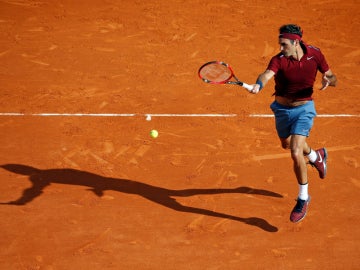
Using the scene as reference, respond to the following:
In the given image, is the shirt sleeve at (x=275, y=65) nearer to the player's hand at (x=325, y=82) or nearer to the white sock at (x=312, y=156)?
the player's hand at (x=325, y=82)

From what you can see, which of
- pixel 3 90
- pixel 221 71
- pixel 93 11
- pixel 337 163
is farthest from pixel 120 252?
pixel 93 11

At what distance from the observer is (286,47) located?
793cm

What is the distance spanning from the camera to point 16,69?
12781 millimetres

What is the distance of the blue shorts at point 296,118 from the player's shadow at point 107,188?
1.30m

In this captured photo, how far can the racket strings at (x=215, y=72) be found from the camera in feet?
28.9

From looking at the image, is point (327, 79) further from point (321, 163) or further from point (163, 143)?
point (163, 143)

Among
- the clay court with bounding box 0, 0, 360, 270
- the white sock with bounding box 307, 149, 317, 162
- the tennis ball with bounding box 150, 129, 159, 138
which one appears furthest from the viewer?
the tennis ball with bounding box 150, 129, 159, 138

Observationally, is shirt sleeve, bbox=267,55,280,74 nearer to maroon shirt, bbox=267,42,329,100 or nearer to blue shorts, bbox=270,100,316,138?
maroon shirt, bbox=267,42,329,100

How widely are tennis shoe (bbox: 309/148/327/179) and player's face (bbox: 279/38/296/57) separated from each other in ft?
6.43

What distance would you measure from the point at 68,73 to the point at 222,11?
4.68 meters

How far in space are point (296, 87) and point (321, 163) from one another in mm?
1566

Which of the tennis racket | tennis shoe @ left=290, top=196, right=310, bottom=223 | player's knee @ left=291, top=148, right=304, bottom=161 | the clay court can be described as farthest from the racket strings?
tennis shoe @ left=290, top=196, right=310, bottom=223

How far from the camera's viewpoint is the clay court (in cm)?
828

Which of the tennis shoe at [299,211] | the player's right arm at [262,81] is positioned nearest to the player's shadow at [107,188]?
the tennis shoe at [299,211]
